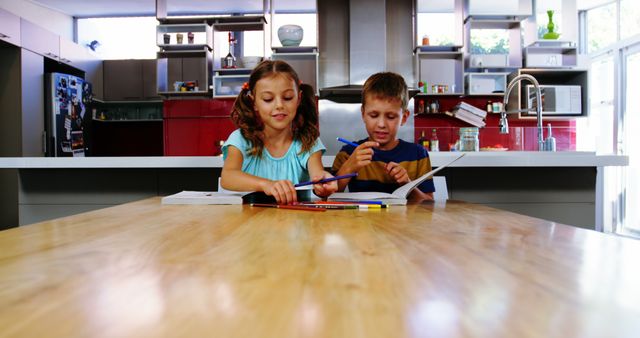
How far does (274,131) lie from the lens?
1.48 metres

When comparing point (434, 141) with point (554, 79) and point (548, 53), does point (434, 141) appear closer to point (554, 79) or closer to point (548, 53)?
point (548, 53)

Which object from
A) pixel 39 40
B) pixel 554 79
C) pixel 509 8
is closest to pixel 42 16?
Result: pixel 39 40

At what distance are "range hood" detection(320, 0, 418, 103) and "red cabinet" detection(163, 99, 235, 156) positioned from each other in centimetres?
237

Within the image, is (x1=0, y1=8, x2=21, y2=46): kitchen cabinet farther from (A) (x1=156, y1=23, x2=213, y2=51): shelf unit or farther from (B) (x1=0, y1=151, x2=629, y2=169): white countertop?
(B) (x1=0, y1=151, x2=629, y2=169): white countertop

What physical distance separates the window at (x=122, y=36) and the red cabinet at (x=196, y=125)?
156cm

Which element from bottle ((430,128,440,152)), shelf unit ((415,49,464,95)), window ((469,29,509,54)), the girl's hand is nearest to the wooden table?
the girl's hand

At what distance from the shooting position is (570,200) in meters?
1.99

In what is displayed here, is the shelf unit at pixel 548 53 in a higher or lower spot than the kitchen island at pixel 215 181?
higher

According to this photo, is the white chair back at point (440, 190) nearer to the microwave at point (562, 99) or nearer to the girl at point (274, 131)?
the girl at point (274, 131)

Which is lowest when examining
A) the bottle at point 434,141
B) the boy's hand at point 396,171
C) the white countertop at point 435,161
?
the boy's hand at point 396,171

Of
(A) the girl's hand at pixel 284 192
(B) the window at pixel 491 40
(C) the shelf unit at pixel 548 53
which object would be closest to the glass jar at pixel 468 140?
(A) the girl's hand at pixel 284 192

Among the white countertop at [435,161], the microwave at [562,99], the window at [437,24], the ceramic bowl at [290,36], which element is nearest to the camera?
the white countertop at [435,161]

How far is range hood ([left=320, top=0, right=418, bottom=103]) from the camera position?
3.14 meters

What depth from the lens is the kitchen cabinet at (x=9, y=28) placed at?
426 centimetres
